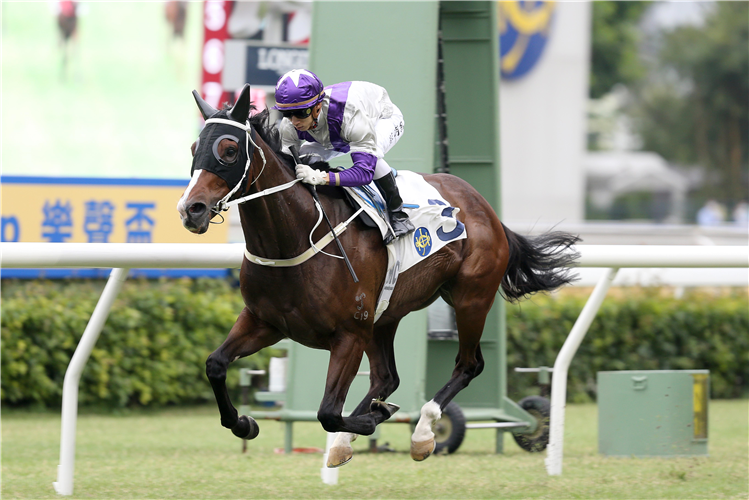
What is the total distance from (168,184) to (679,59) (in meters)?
40.6

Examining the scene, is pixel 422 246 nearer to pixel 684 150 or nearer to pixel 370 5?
pixel 370 5

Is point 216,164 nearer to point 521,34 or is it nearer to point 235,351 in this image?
point 235,351

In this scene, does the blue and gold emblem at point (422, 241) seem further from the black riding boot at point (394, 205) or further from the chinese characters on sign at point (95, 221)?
the chinese characters on sign at point (95, 221)

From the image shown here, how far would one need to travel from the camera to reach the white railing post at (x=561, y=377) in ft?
16.4

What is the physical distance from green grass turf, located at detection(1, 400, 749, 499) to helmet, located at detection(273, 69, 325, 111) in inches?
76.4

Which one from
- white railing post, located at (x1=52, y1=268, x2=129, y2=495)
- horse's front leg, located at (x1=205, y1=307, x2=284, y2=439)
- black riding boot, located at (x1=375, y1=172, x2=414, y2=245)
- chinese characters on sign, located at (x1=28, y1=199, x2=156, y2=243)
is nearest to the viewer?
horse's front leg, located at (x1=205, y1=307, x2=284, y2=439)

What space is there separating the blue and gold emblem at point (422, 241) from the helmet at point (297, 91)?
0.81 meters

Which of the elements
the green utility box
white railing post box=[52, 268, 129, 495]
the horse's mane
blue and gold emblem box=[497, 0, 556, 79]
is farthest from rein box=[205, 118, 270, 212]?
blue and gold emblem box=[497, 0, 556, 79]

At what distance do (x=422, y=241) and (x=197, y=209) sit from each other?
1.23 meters

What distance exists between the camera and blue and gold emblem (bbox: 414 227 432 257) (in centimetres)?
411

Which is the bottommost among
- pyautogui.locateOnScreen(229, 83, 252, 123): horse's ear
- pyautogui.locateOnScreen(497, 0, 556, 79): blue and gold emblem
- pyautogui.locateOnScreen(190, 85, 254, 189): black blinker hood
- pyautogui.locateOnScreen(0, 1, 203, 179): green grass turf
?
pyautogui.locateOnScreen(190, 85, 254, 189): black blinker hood

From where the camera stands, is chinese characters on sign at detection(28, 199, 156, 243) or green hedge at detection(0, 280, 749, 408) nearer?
green hedge at detection(0, 280, 749, 408)

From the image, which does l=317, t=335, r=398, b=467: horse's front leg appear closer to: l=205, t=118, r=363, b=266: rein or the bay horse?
the bay horse

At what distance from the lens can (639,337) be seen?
28.7 feet
